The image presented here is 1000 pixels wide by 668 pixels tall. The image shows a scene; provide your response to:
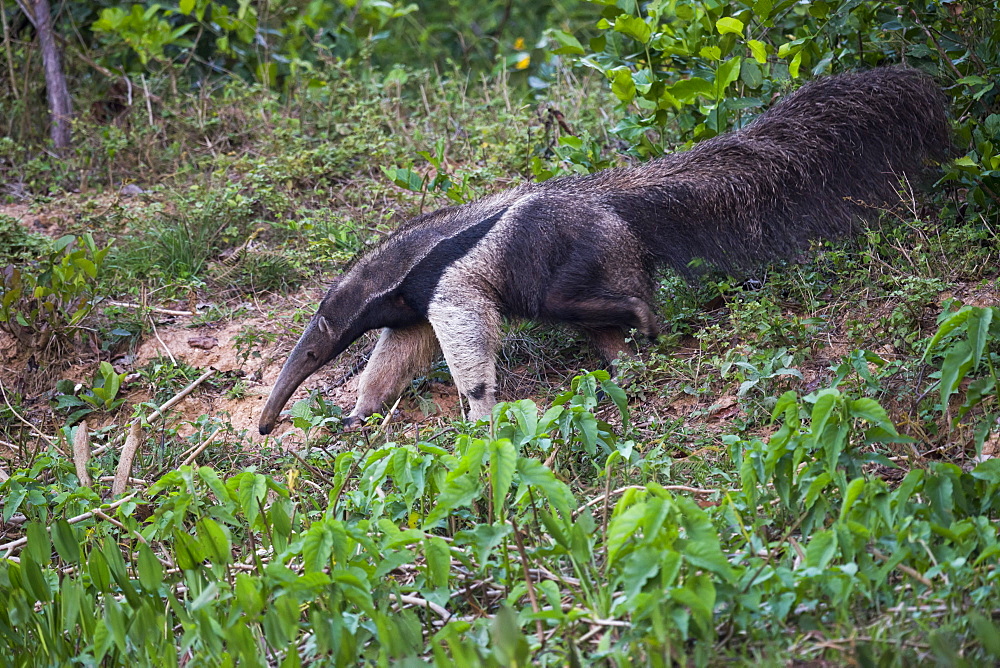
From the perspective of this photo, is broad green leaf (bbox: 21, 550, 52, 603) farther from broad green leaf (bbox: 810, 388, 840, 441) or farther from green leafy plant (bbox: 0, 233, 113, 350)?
green leafy plant (bbox: 0, 233, 113, 350)

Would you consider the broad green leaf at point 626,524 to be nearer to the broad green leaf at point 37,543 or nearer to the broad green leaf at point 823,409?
the broad green leaf at point 823,409

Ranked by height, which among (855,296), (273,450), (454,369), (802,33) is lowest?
(273,450)

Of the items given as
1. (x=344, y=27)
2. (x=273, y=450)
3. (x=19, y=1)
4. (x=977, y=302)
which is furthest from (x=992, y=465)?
(x=19, y=1)

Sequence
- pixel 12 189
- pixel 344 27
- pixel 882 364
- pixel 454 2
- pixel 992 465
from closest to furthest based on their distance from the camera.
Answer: pixel 992 465, pixel 882 364, pixel 12 189, pixel 344 27, pixel 454 2

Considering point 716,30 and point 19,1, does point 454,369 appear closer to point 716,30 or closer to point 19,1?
point 716,30

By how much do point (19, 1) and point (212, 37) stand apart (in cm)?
178

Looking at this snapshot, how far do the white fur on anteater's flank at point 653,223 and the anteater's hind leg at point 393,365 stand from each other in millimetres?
244

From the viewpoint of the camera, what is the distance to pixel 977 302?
473 centimetres

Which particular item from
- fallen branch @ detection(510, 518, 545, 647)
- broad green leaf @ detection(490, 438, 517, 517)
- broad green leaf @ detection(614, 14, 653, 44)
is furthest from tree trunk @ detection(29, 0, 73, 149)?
fallen branch @ detection(510, 518, 545, 647)

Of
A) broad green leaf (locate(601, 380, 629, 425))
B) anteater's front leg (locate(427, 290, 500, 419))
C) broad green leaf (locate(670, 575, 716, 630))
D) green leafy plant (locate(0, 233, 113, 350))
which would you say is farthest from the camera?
green leafy plant (locate(0, 233, 113, 350))

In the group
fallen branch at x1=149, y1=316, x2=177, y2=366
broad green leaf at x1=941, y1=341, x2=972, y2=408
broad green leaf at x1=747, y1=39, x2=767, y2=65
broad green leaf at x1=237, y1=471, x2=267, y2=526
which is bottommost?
fallen branch at x1=149, y1=316, x2=177, y2=366

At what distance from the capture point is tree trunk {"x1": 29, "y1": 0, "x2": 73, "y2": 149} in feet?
29.3

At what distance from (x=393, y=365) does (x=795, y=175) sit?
243 centimetres

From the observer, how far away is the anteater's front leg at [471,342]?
533 cm
